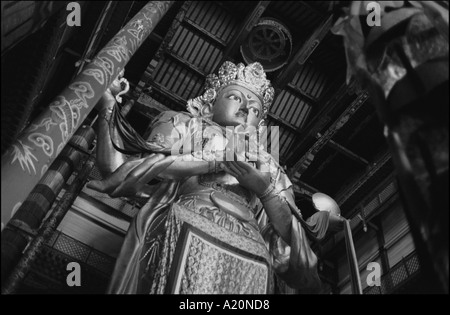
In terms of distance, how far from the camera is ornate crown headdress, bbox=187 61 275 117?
4.90 meters

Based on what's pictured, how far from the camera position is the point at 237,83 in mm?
4879

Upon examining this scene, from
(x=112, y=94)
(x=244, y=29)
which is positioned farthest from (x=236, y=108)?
(x=244, y=29)

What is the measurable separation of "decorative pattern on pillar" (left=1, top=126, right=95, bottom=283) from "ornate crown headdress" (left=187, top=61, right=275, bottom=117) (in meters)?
1.19

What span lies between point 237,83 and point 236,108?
321 mm

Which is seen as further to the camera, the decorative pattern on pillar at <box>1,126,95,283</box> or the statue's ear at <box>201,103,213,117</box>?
the statue's ear at <box>201,103,213,117</box>

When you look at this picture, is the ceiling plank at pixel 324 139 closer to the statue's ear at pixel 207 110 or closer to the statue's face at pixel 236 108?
the statue's face at pixel 236 108

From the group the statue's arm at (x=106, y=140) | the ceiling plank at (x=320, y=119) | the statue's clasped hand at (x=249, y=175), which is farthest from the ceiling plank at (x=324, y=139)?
the statue's arm at (x=106, y=140)

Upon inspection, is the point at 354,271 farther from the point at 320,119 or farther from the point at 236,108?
the point at 320,119

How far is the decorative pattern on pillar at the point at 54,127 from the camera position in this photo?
97.4 inches

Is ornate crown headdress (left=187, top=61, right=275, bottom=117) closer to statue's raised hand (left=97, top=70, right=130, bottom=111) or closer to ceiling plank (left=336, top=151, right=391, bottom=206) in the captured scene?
statue's raised hand (left=97, top=70, right=130, bottom=111)

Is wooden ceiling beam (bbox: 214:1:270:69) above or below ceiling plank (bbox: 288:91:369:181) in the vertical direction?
above

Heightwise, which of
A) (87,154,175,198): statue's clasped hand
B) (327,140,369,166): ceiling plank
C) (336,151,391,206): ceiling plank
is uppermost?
(327,140,369,166): ceiling plank

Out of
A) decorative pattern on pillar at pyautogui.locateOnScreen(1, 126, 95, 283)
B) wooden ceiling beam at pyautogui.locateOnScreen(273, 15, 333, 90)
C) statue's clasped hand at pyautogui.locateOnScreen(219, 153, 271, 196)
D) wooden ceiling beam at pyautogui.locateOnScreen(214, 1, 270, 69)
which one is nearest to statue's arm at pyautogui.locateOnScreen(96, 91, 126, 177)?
decorative pattern on pillar at pyautogui.locateOnScreen(1, 126, 95, 283)

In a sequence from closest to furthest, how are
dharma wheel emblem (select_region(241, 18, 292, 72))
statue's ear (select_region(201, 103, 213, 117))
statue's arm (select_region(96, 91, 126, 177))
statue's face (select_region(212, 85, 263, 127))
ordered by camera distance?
1. statue's arm (select_region(96, 91, 126, 177))
2. statue's face (select_region(212, 85, 263, 127))
3. statue's ear (select_region(201, 103, 213, 117))
4. dharma wheel emblem (select_region(241, 18, 292, 72))
